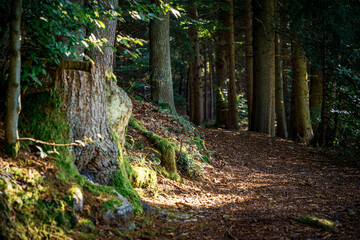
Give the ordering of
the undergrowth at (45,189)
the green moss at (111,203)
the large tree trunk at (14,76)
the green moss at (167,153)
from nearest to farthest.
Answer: the undergrowth at (45,189), the large tree trunk at (14,76), the green moss at (111,203), the green moss at (167,153)

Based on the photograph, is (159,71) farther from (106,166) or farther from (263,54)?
(106,166)

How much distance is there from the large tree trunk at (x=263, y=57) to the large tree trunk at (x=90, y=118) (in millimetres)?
8843

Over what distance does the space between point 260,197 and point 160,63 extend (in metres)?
6.36

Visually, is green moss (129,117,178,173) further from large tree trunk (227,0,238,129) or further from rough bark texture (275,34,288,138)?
rough bark texture (275,34,288,138)

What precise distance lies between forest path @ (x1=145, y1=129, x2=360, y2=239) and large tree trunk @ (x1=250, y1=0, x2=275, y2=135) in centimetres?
253

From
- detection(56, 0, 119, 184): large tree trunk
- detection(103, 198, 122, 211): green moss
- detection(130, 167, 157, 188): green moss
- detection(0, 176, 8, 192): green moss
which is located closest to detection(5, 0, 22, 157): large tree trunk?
detection(0, 176, 8, 192): green moss

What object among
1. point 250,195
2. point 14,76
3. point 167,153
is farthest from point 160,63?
point 14,76

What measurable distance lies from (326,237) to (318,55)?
7419 millimetres

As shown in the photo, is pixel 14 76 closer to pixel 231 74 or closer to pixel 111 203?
pixel 111 203

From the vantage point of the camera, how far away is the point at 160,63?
9883 millimetres

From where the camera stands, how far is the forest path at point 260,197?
317 cm

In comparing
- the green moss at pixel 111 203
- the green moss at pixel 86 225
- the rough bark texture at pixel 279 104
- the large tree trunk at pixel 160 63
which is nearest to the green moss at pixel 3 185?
the green moss at pixel 86 225

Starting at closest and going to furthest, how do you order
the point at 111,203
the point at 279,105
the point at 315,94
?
the point at 111,203, the point at 315,94, the point at 279,105

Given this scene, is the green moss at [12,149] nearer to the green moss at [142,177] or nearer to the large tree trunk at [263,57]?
the green moss at [142,177]
